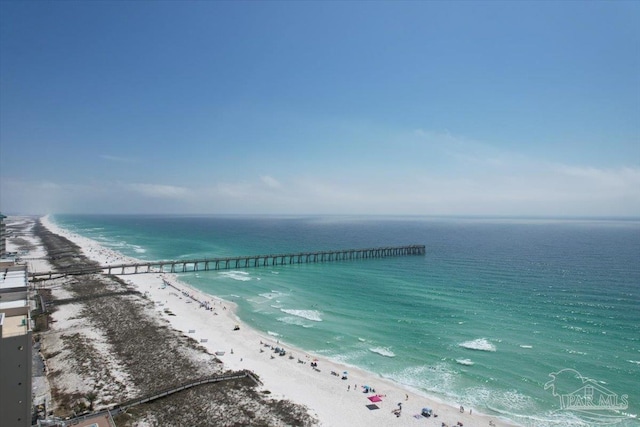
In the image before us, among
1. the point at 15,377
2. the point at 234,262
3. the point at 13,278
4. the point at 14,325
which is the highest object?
the point at 13,278

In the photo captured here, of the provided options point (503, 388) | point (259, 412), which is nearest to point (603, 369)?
point (503, 388)

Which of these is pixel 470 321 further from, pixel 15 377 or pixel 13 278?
pixel 13 278

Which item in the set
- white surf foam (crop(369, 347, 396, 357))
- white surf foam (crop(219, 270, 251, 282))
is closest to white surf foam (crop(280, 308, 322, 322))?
white surf foam (crop(369, 347, 396, 357))

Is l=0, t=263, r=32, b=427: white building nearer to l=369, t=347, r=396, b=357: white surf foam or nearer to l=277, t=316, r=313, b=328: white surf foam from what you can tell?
l=369, t=347, r=396, b=357: white surf foam

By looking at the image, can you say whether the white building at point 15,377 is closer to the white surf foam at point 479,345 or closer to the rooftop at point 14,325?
the rooftop at point 14,325

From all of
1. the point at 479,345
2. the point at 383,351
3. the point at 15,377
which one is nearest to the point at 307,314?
the point at 383,351

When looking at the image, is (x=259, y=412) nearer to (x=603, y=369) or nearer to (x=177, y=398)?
(x=177, y=398)
